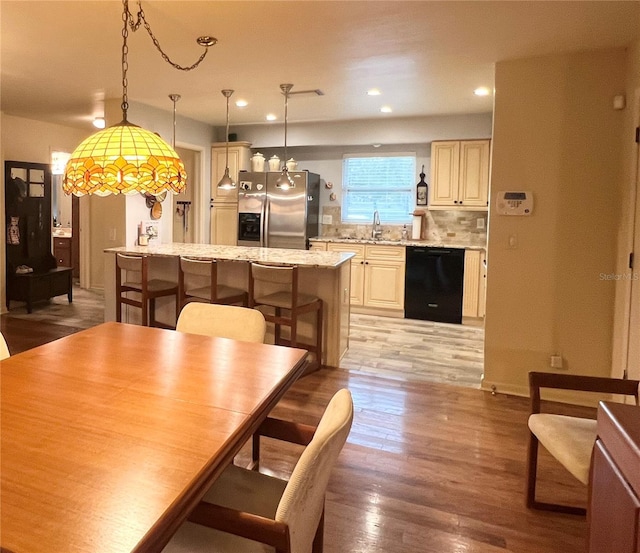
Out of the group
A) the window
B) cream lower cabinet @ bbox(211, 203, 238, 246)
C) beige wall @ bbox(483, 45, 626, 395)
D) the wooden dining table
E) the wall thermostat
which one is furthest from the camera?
cream lower cabinet @ bbox(211, 203, 238, 246)

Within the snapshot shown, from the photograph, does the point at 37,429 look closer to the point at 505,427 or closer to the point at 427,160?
the point at 505,427

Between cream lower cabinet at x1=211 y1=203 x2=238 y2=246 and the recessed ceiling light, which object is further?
cream lower cabinet at x1=211 y1=203 x2=238 y2=246

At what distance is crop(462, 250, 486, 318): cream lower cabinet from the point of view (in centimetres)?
540

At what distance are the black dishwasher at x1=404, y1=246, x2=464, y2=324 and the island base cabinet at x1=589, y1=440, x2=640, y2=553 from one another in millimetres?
4221

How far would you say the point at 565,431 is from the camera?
1.96 m

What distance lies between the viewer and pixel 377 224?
6.46 meters

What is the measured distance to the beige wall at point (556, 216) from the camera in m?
3.17

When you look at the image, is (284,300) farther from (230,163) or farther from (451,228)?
(230,163)

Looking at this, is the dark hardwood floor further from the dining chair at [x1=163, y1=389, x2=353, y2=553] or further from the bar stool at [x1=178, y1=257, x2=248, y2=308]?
the bar stool at [x1=178, y1=257, x2=248, y2=308]

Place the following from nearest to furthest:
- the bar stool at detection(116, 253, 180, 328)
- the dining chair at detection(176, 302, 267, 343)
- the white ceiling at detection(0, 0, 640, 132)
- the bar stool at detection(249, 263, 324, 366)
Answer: the dining chair at detection(176, 302, 267, 343), the white ceiling at detection(0, 0, 640, 132), the bar stool at detection(249, 263, 324, 366), the bar stool at detection(116, 253, 180, 328)

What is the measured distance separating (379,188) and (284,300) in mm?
3340

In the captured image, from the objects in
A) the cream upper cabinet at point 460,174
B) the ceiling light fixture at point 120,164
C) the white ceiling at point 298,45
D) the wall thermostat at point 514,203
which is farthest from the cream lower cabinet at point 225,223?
the ceiling light fixture at point 120,164

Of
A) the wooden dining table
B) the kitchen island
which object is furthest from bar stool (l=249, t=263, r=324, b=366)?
the wooden dining table

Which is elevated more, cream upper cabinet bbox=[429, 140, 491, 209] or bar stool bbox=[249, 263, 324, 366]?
cream upper cabinet bbox=[429, 140, 491, 209]
